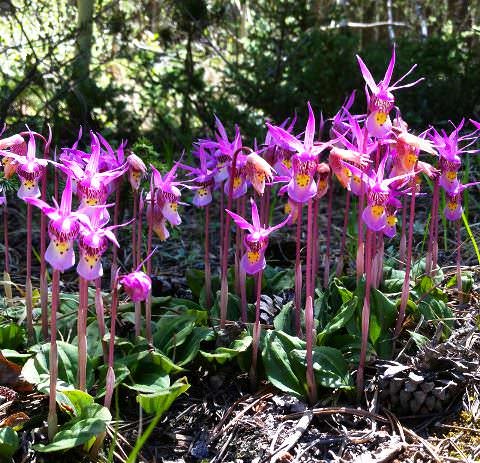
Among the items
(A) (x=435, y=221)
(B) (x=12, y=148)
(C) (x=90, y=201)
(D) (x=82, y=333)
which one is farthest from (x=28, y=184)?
(A) (x=435, y=221)

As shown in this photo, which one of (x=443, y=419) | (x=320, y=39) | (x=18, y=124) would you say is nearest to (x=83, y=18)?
(x=18, y=124)

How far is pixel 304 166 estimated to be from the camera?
8.06 feet

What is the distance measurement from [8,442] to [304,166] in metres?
1.28

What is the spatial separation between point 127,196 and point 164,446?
179 cm

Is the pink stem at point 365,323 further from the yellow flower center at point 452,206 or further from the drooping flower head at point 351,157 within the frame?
the yellow flower center at point 452,206

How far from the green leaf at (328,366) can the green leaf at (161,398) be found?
0.51 meters

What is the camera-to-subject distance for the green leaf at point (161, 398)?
2.26 meters

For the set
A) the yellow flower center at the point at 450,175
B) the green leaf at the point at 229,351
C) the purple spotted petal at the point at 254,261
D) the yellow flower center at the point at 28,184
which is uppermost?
the yellow flower center at the point at 28,184

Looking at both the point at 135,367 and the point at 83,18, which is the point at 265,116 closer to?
the point at 83,18

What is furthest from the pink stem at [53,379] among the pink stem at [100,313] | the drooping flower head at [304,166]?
the drooping flower head at [304,166]

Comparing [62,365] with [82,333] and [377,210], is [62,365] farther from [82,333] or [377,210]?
[377,210]

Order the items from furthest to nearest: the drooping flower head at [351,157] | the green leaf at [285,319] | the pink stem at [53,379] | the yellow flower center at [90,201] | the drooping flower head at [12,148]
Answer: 1. the green leaf at [285,319]
2. the drooping flower head at [12,148]
3. the drooping flower head at [351,157]
4. the yellow flower center at [90,201]
5. the pink stem at [53,379]

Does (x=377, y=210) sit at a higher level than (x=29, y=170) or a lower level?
lower

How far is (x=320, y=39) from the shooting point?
564 cm
